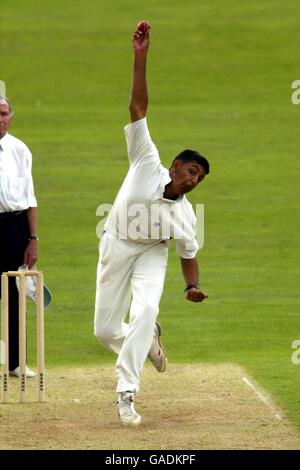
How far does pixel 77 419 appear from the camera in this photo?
26.7ft

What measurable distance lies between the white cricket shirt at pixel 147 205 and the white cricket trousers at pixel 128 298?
0.10 meters

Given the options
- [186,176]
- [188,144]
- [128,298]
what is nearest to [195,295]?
[128,298]

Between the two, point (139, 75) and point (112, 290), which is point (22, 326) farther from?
point (139, 75)

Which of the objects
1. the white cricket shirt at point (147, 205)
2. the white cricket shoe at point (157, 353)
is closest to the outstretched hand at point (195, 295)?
the white cricket shirt at point (147, 205)

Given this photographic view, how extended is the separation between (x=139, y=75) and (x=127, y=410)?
1881 millimetres

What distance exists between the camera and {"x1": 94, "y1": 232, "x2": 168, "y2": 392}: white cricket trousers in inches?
314

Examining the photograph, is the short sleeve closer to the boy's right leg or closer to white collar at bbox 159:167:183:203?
white collar at bbox 159:167:183:203

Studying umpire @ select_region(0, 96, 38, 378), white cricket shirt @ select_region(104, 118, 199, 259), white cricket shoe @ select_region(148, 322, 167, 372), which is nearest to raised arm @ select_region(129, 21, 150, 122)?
white cricket shirt @ select_region(104, 118, 199, 259)

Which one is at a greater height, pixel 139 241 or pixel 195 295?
pixel 139 241

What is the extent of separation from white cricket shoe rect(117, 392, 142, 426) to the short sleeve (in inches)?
52.2

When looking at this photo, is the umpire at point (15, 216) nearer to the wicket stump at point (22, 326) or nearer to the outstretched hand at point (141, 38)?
the wicket stump at point (22, 326)

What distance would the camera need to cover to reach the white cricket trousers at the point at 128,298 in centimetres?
797

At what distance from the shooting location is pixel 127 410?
792 centimetres

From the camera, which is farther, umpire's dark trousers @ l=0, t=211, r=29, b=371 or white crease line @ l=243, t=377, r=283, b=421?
umpire's dark trousers @ l=0, t=211, r=29, b=371
